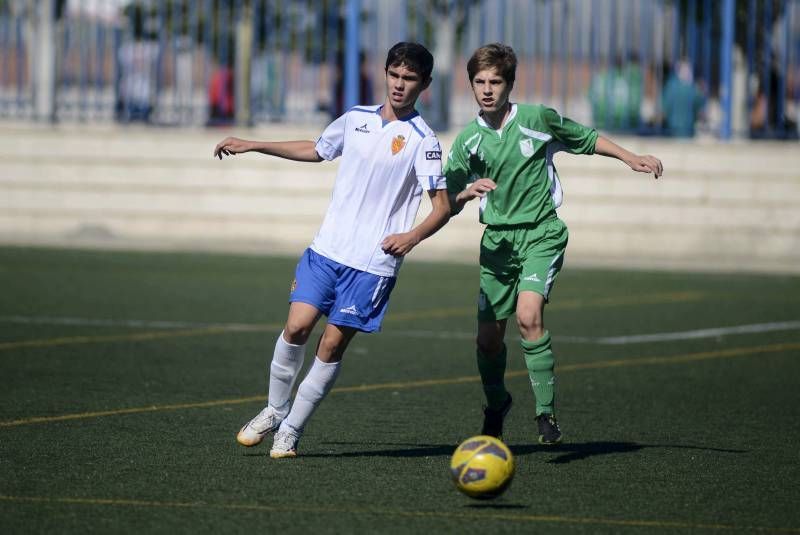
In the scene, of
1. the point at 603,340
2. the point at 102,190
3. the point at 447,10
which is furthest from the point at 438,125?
the point at 603,340

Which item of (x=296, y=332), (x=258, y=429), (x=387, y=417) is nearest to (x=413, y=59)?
(x=296, y=332)

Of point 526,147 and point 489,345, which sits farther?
point 489,345

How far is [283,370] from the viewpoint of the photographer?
24.6 ft

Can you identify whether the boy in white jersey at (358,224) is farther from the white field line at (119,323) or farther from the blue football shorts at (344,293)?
the white field line at (119,323)

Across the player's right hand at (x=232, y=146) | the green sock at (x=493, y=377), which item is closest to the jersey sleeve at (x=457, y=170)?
the green sock at (x=493, y=377)

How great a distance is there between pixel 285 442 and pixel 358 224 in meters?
1.08

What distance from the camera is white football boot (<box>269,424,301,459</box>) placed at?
24.4ft

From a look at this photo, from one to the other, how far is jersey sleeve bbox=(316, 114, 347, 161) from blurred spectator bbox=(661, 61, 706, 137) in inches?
503

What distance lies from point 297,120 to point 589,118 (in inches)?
147

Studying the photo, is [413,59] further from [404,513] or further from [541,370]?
[404,513]

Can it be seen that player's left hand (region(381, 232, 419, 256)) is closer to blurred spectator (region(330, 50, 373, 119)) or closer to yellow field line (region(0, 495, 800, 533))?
yellow field line (region(0, 495, 800, 533))

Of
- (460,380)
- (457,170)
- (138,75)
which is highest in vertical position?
(138,75)

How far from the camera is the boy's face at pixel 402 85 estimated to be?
7238 mm

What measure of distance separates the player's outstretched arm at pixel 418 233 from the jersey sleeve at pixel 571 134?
88cm
